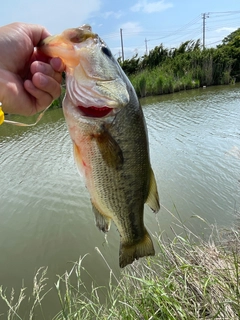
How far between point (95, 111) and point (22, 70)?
857 mm

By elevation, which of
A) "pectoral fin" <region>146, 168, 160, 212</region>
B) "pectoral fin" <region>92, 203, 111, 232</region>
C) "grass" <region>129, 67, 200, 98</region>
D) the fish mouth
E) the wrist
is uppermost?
the wrist

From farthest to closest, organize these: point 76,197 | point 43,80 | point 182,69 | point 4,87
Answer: point 182,69 < point 76,197 < point 4,87 < point 43,80

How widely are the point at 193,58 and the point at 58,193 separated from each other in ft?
83.9

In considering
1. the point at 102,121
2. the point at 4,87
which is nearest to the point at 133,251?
the point at 102,121

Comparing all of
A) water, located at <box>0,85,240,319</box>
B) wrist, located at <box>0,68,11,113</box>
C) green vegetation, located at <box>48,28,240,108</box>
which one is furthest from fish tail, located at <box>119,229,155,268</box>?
green vegetation, located at <box>48,28,240,108</box>

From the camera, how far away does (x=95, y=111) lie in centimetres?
154

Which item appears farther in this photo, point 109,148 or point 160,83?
point 160,83

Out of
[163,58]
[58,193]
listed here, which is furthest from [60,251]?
[163,58]

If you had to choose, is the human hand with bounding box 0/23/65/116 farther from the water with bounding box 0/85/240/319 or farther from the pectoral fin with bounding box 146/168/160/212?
the water with bounding box 0/85/240/319

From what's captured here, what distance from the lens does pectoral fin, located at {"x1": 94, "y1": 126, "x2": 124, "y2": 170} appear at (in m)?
1.55

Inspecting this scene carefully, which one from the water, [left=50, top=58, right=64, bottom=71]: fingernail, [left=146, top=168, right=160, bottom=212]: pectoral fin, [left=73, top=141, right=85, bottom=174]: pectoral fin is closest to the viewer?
[left=73, top=141, right=85, bottom=174]: pectoral fin

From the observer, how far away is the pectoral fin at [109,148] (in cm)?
155

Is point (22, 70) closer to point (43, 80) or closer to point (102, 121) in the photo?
point (43, 80)

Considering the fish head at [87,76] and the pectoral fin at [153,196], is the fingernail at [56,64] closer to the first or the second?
the fish head at [87,76]
